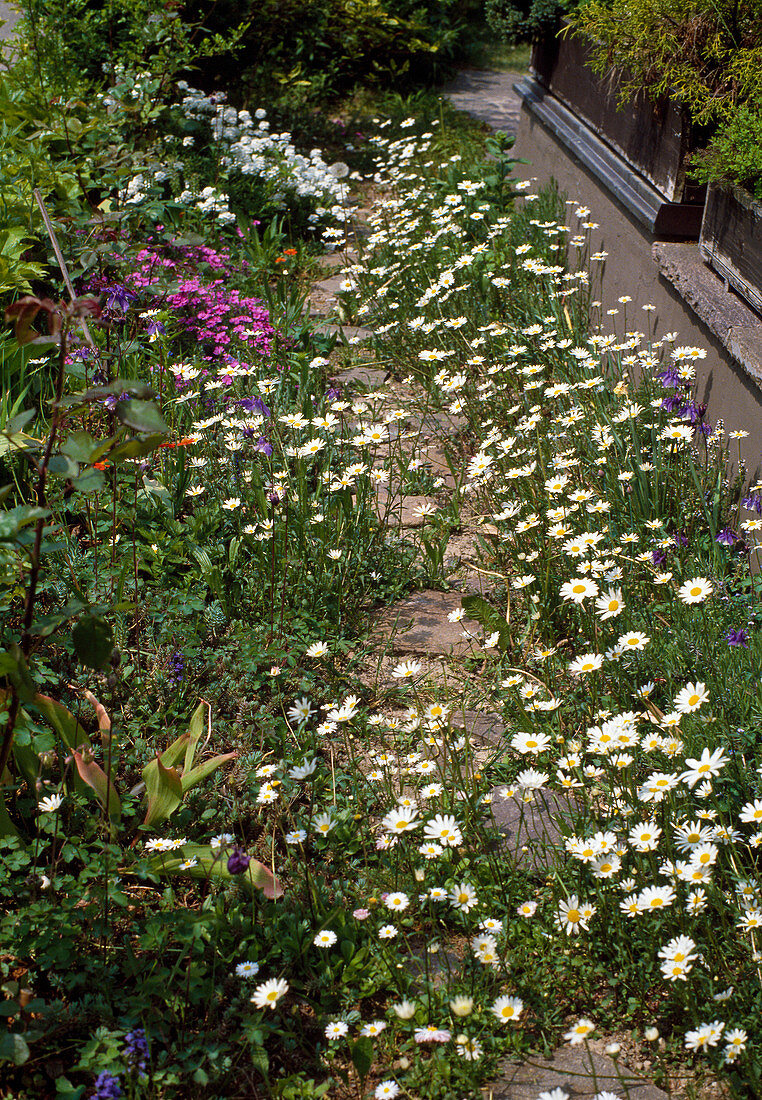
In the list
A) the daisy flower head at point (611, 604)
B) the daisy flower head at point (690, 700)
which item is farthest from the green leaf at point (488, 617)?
the daisy flower head at point (690, 700)

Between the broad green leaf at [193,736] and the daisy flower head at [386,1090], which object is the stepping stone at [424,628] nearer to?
the broad green leaf at [193,736]

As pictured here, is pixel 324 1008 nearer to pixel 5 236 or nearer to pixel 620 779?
pixel 620 779

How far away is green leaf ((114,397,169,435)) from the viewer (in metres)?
1.41

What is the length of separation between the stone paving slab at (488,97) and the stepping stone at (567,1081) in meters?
7.93

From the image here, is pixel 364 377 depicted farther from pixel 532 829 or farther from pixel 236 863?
pixel 236 863

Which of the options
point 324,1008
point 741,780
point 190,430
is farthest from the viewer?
point 190,430

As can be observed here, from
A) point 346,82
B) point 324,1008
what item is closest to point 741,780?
point 324,1008

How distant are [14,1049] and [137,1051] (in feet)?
0.89

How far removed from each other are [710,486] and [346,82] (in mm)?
7883

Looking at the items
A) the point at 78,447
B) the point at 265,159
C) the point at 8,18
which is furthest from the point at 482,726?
the point at 8,18

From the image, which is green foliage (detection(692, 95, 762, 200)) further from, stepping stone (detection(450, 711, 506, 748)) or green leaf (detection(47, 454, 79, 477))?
green leaf (detection(47, 454, 79, 477))

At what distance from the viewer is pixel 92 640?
5.25 feet

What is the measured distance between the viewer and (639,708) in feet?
7.57

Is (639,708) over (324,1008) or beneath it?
over
